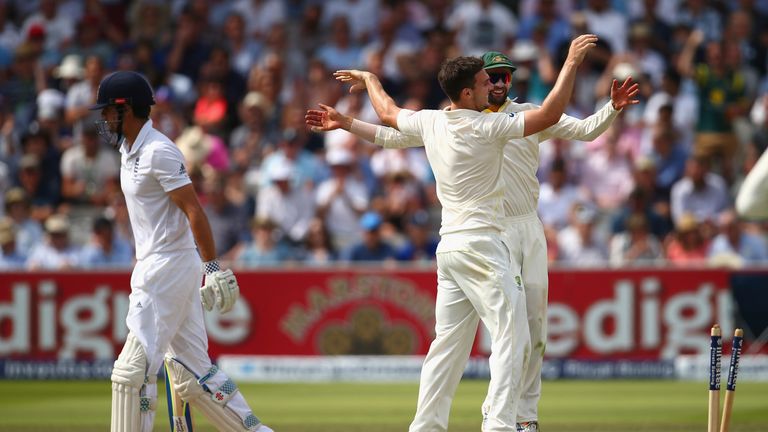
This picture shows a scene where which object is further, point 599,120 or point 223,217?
point 223,217

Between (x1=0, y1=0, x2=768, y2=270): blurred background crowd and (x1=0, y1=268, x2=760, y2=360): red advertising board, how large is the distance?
1.46 ft

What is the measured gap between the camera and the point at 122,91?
22.5ft

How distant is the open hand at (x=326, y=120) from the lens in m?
7.26

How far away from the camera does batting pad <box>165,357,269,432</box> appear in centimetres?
689

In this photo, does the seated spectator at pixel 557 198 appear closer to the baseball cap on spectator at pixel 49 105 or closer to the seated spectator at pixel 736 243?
the seated spectator at pixel 736 243

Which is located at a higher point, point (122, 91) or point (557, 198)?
point (122, 91)

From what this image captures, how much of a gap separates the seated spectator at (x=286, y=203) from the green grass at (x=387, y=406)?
7.92ft

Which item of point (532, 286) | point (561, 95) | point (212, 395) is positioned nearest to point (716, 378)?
point (532, 286)

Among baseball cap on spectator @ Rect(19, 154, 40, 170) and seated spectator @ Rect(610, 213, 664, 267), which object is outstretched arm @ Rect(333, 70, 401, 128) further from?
baseball cap on spectator @ Rect(19, 154, 40, 170)

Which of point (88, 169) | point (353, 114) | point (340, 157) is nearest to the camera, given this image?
point (340, 157)

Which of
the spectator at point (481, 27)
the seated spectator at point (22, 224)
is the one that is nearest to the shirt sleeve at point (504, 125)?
the seated spectator at point (22, 224)

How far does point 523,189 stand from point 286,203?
301 inches

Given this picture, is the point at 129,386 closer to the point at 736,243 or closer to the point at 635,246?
the point at 635,246

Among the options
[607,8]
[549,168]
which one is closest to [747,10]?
[607,8]
